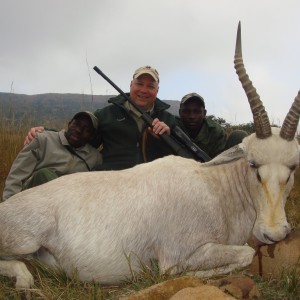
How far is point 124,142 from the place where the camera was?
7117 millimetres

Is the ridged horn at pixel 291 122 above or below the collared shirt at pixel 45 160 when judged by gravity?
above

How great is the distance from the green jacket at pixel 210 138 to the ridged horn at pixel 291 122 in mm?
3143

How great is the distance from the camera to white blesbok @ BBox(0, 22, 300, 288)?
4.35 m

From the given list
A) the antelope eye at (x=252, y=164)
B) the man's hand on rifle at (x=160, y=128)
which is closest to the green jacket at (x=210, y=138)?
the man's hand on rifle at (x=160, y=128)

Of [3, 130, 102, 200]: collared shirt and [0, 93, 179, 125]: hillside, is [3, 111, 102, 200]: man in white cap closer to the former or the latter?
[3, 130, 102, 200]: collared shirt

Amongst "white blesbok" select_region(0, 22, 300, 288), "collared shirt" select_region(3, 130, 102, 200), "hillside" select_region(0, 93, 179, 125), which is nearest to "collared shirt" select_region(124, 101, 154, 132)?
"collared shirt" select_region(3, 130, 102, 200)

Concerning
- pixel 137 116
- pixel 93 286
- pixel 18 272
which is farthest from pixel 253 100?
pixel 137 116

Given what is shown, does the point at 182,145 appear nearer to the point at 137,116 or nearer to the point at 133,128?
the point at 133,128

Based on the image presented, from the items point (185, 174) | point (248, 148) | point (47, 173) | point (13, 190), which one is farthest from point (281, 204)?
point (13, 190)

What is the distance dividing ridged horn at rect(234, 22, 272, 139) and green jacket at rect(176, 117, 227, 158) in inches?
116

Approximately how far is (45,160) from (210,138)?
102 inches

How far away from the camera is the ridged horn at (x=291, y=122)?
434cm

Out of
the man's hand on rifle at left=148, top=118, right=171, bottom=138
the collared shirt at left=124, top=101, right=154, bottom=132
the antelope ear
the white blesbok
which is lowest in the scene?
the white blesbok

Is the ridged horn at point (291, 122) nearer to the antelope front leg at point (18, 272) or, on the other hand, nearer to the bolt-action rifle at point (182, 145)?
the bolt-action rifle at point (182, 145)
